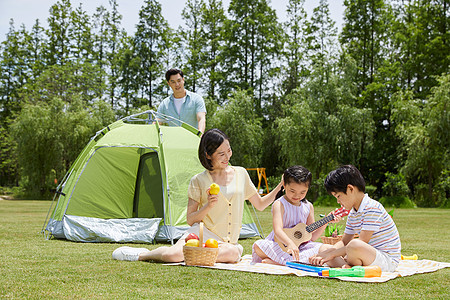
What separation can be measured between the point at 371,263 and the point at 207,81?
1036 inches

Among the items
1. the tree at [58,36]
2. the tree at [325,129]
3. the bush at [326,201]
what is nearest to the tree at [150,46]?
the tree at [58,36]

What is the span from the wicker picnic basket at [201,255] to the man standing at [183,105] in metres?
2.66

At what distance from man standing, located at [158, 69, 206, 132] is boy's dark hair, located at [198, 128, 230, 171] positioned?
2.23 meters

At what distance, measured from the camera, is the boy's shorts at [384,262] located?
3.53 m

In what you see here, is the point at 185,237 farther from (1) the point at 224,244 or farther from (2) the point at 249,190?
(2) the point at 249,190

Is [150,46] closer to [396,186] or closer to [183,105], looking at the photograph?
[396,186]

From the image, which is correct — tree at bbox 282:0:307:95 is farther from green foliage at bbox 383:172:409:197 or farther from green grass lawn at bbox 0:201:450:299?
green grass lawn at bbox 0:201:450:299

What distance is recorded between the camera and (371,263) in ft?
11.5

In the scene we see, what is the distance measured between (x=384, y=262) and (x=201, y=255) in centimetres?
133

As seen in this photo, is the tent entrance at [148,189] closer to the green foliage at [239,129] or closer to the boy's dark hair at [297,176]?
the boy's dark hair at [297,176]

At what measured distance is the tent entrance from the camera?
6.98 meters

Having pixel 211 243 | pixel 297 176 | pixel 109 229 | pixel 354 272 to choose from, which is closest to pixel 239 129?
pixel 109 229

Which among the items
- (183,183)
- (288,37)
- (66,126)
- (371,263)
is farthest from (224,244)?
(288,37)

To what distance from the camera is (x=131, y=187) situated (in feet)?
23.9
